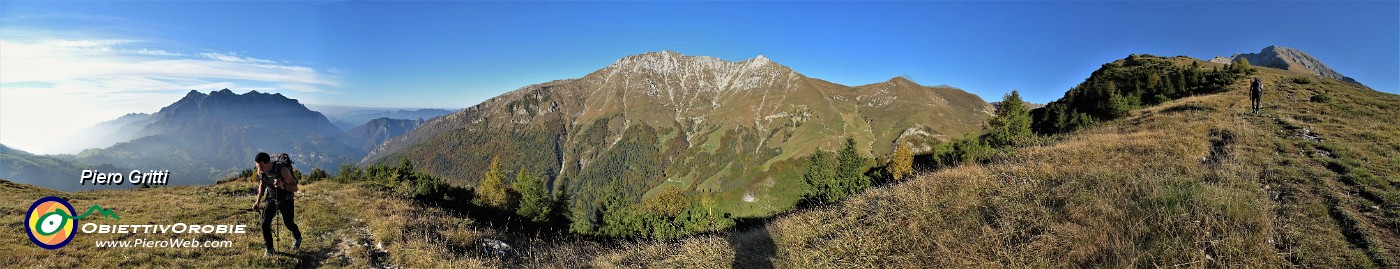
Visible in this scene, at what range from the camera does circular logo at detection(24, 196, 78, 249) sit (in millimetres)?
11758

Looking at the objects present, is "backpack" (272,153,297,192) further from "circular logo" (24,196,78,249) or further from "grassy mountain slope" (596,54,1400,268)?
"grassy mountain slope" (596,54,1400,268)

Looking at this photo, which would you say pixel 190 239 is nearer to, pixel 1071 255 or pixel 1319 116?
pixel 1071 255

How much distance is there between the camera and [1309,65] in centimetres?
17025

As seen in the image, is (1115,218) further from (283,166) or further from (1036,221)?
(283,166)

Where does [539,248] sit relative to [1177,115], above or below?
below

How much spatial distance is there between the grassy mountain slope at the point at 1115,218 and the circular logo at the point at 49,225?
1448 centimetres

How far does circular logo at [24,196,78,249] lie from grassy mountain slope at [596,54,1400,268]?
47.5 feet

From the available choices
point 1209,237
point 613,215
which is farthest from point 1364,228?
point 613,215

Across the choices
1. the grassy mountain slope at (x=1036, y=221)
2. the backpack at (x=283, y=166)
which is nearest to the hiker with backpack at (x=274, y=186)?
the backpack at (x=283, y=166)

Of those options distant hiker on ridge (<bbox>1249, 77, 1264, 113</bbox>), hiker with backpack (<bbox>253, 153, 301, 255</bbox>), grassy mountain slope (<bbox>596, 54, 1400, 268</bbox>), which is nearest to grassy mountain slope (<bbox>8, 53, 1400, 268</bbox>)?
grassy mountain slope (<bbox>596, 54, 1400, 268</bbox>)

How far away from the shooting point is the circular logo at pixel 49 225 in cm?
1176

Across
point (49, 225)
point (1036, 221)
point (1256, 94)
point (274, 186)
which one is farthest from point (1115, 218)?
point (1256, 94)

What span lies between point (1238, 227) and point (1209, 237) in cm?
80

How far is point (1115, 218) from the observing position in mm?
6840
